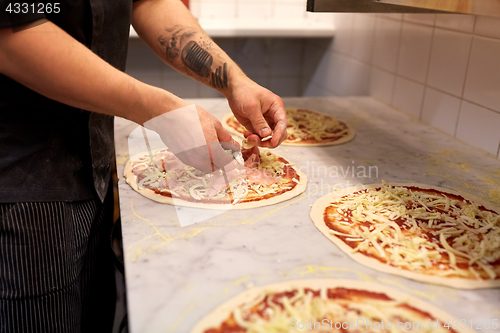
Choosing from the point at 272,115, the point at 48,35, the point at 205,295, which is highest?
the point at 48,35

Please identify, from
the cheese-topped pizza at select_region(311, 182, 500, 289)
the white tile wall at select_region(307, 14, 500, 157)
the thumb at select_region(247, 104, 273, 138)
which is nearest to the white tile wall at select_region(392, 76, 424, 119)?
the white tile wall at select_region(307, 14, 500, 157)

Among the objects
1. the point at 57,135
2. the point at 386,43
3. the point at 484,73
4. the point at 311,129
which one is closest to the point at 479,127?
the point at 484,73

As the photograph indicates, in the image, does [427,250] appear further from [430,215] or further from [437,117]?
[437,117]

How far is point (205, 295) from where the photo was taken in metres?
0.72

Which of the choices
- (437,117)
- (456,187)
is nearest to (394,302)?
(456,187)

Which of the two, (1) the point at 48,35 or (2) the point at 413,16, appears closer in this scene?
(1) the point at 48,35

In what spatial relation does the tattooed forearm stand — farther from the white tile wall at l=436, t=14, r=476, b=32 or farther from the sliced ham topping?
the white tile wall at l=436, t=14, r=476, b=32

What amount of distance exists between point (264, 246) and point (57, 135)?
1.83 feet

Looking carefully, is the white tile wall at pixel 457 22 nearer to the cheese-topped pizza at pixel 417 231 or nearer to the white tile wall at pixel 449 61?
the white tile wall at pixel 449 61

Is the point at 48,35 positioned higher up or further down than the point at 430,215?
higher up

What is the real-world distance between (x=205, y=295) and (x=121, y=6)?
78 centimetres

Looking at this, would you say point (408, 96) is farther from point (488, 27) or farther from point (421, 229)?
point (421, 229)

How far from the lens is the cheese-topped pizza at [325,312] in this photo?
648mm

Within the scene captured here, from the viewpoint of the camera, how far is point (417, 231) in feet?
3.07
